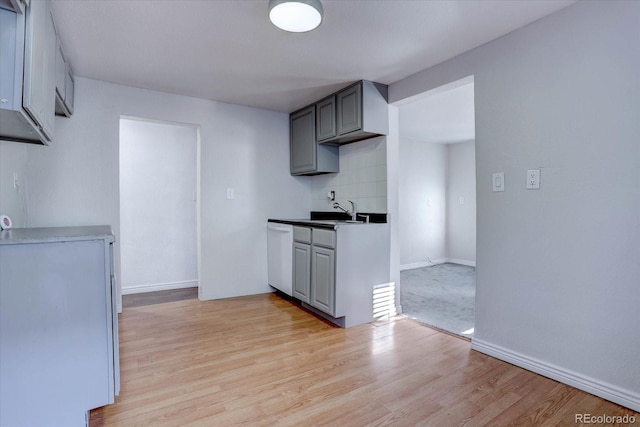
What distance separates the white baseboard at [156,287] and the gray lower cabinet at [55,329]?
2526 mm

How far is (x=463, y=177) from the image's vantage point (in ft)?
18.7

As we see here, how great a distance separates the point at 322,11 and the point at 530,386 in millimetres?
2373

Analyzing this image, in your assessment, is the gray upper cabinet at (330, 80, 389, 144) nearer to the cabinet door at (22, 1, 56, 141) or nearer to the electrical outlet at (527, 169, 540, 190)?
the electrical outlet at (527, 169, 540, 190)

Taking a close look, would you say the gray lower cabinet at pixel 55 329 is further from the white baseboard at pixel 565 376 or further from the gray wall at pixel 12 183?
the white baseboard at pixel 565 376

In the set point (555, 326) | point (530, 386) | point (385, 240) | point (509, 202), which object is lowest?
point (530, 386)

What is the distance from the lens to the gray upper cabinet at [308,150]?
11.7 feet

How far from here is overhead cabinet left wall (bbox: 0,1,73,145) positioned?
1304mm

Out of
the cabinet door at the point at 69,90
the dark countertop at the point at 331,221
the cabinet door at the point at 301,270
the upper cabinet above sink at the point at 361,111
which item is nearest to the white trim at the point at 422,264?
the dark countertop at the point at 331,221

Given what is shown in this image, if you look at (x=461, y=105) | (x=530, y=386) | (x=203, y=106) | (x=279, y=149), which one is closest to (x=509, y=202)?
(x=530, y=386)

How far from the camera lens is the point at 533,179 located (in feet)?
6.64

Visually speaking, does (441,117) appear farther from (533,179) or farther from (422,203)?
(533,179)

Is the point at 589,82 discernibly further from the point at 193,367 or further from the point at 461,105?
the point at 193,367

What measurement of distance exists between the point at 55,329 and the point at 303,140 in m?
2.85

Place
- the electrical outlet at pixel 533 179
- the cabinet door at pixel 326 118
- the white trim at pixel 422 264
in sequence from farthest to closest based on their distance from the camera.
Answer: the white trim at pixel 422 264
the cabinet door at pixel 326 118
the electrical outlet at pixel 533 179
